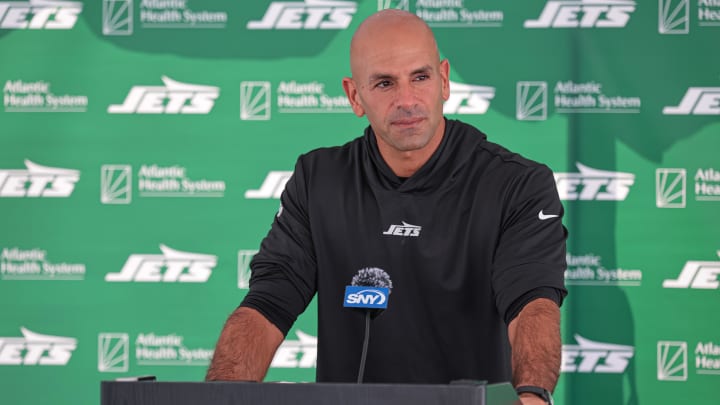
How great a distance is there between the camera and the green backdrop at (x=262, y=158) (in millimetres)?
3703

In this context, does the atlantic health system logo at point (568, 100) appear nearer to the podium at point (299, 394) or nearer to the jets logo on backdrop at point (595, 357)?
the jets logo on backdrop at point (595, 357)

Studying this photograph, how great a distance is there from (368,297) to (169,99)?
2531 mm

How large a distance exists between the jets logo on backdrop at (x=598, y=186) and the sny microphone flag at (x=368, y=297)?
2.22 meters

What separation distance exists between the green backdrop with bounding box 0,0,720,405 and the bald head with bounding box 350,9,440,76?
1.85 m

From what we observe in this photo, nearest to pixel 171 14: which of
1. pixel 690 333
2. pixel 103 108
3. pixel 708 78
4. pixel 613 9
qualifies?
pixel 103 108

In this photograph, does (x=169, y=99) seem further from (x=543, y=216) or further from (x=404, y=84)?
(x=543, y=216)

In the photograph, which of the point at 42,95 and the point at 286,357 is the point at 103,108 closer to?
the point at 42,95

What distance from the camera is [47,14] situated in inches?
158

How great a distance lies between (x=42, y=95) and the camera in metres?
4.00

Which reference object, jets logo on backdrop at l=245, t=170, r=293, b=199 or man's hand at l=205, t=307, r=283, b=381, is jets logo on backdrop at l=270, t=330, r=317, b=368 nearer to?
jets logo on backdrop at l=245, t=170, r=293, b=199

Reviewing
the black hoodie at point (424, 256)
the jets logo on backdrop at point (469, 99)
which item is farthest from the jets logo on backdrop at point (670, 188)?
the black hoodie at point (424, 256)

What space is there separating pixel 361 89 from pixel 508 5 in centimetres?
194

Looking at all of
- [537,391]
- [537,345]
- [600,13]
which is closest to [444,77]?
[537,345]

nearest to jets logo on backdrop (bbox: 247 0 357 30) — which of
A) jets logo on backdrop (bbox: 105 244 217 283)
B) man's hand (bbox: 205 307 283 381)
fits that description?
jets logo on backdrop (bbox: 105 244 217 283)
